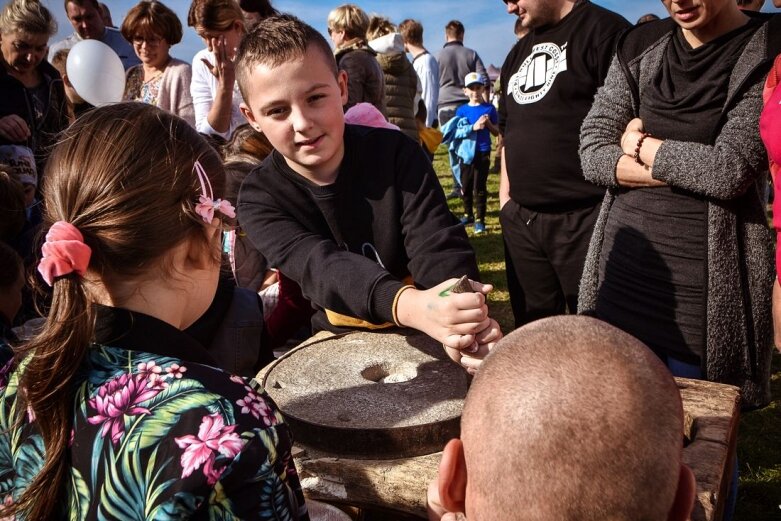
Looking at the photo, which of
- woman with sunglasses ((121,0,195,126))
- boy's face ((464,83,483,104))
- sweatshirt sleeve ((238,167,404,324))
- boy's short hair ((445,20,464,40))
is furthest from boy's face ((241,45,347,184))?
boy's short hair ((445,20,464,40))

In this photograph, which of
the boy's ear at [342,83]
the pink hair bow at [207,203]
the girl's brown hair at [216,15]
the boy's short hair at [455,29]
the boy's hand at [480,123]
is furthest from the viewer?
the boy's short hair at [455,29]

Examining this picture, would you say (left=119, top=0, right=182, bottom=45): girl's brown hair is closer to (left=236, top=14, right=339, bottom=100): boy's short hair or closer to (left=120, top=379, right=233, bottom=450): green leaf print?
(left=236, top=14, right=339, bottom=100): boy's short hair

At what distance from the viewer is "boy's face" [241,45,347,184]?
70.0 inches

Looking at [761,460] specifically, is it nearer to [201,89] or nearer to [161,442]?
[161,442]

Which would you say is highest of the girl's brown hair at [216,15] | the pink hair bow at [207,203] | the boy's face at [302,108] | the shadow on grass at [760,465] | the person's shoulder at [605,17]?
the girl's brown hair at [216,15]

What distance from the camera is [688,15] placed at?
176 centimetres

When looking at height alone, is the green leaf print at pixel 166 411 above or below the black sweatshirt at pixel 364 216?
below

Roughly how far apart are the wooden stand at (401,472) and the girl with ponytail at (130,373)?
0.23m

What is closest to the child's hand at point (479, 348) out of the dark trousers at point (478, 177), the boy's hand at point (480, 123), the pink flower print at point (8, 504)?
the pink flower print at point (8, 504)

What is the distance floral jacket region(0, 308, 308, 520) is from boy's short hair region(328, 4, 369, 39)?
3.86 metres

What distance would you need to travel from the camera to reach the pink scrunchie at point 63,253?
40.8 inches

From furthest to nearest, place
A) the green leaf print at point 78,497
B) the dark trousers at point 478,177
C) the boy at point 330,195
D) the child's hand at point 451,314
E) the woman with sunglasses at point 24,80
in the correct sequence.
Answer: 1. the dark trousers at point 478,177
2. the woman with sunglasses at point 24,80
3. the boy at point 330,195
4. the child's hand at point 451,314
5. the green leaf print at point 78,497

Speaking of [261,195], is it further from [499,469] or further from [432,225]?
[499,469]

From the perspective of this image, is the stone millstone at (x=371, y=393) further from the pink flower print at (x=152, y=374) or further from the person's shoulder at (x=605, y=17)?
the person's shoulder at (x=605, y=17)
